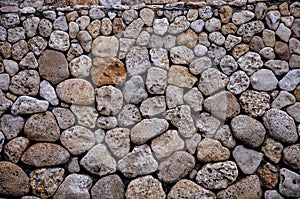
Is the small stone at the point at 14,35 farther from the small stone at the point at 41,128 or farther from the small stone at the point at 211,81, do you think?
the small stone at the point at 211,81

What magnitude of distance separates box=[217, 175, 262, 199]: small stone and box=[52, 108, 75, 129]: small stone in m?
1.16

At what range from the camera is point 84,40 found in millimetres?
2572

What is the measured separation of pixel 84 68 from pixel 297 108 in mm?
1541

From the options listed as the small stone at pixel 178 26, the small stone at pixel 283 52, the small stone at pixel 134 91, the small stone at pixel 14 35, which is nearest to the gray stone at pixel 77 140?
the small stone at pixel 134 91

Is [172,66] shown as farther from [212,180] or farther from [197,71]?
[212,180]

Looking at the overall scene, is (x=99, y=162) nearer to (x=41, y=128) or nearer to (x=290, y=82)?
(x=41, y=128)

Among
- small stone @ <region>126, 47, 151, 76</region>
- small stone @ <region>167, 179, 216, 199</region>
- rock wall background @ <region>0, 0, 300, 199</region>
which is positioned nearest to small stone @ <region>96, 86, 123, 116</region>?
rock wall background @ <region>0, 0, 300, 199</region>

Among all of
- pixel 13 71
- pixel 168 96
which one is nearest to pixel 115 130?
pixel 168 96

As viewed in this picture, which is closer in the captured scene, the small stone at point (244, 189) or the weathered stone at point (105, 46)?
the small stone at point (244, 189)

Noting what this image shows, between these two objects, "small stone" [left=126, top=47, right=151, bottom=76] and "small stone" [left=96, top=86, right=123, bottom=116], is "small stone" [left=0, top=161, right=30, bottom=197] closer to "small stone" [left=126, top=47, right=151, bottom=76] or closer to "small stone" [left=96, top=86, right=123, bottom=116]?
"small stone" [left=96, top=86, right=123, bottom=116]

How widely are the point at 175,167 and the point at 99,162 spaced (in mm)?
531

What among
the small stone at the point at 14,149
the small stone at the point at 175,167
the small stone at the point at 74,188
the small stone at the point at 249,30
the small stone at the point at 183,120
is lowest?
the small stone at the point at 74,188

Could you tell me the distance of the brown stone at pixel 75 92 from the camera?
2521 millimetres

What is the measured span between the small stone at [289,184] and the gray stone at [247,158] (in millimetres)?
196
